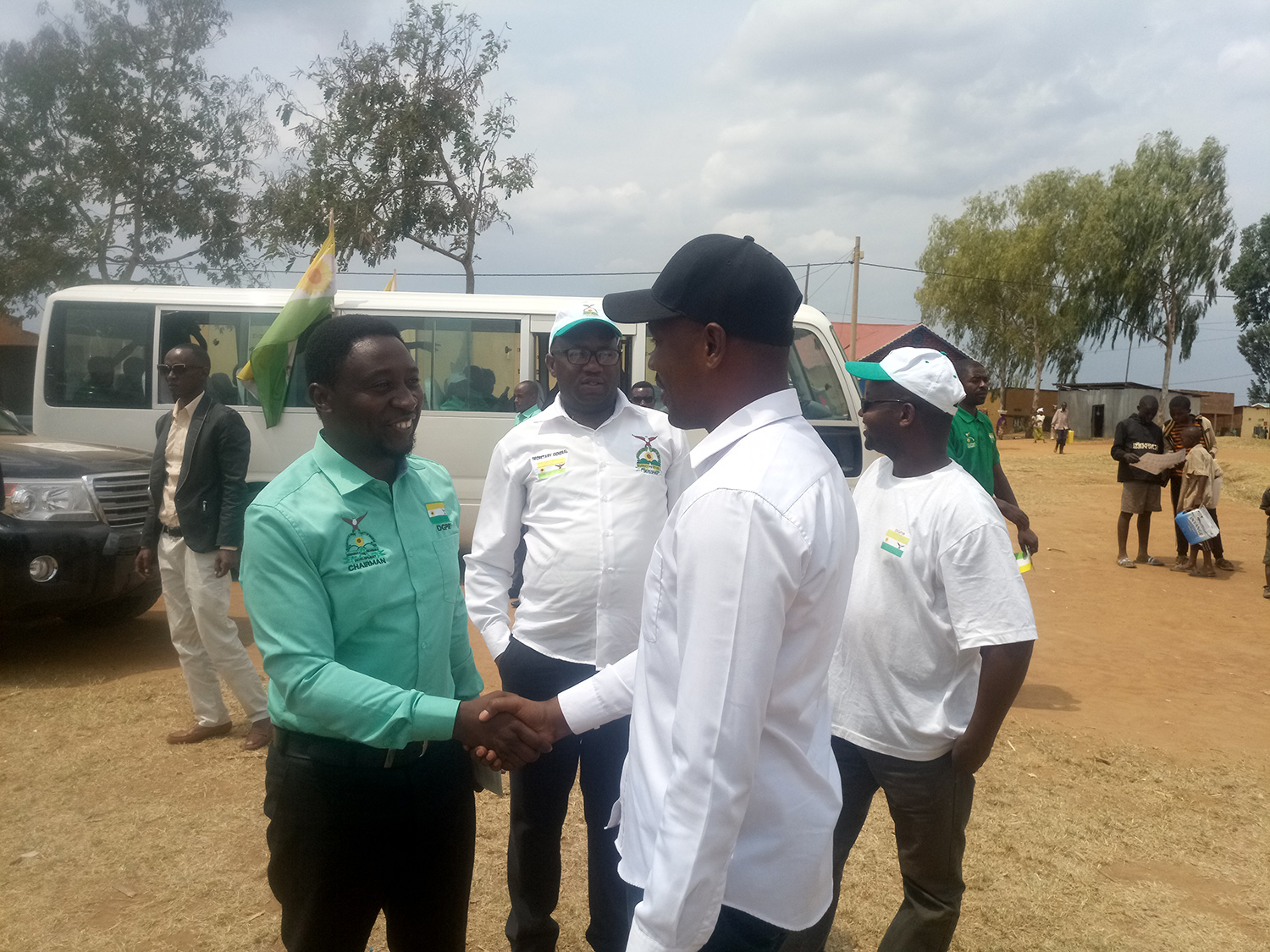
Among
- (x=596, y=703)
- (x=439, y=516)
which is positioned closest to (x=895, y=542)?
(x=596, y=703)

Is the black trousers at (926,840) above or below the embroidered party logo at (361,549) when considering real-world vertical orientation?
below

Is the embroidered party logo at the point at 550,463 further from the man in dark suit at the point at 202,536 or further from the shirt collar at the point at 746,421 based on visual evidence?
the man in dark suit at the point at 202,536

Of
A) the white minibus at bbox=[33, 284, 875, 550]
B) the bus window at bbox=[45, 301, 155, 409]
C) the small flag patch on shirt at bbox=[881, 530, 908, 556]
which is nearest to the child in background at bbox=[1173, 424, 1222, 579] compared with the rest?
the white minibus at bbox=[33, 284, 875, 550]

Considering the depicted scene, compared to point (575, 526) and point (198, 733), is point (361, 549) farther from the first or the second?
point (198, 733)

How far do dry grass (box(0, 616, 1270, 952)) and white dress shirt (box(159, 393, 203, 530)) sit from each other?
119cm

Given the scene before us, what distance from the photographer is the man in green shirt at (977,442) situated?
197 inches

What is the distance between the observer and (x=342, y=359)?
6.86ft

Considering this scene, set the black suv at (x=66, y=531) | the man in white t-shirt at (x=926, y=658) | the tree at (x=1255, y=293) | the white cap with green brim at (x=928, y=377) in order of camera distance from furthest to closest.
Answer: the tree at (x=1255, y=293) → the black suv at (x=66, y=531) → the white cap with green brim at (x=928, y=377) → the man in white t-shirt at (x=926, y=658)

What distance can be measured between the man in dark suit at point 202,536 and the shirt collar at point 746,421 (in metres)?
3.90

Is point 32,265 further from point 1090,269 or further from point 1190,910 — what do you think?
point 1090,269

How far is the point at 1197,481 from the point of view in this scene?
1035 centimetres

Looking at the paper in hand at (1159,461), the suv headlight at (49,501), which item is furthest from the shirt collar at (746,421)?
the paper in hand at (1159,461)

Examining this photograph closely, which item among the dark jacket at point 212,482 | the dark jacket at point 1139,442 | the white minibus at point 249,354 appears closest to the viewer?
the dark jacket at point 212,482

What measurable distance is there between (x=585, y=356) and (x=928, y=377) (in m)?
1.08
